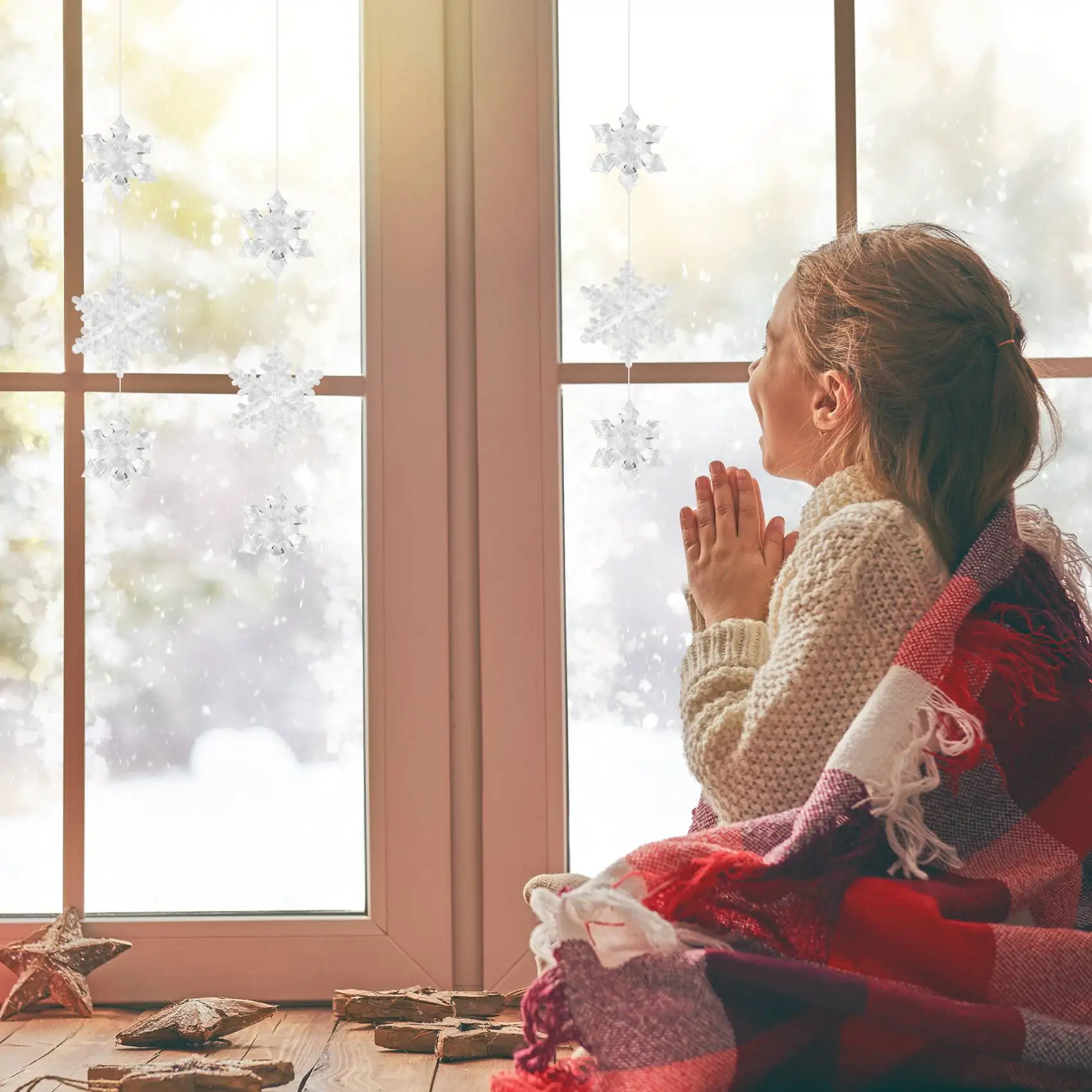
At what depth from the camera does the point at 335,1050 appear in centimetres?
122

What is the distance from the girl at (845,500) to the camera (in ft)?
3.16

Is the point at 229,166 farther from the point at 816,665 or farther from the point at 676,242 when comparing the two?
the point at 816,665

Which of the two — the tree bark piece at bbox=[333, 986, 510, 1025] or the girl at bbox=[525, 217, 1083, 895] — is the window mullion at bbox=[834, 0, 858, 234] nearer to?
the girl at bbox=[525, 217, 1083, 895]

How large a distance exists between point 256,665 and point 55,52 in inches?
32.6

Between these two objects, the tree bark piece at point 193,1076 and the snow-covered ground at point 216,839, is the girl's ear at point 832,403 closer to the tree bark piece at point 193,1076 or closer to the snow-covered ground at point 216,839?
the snow-covered ground at point 216,839

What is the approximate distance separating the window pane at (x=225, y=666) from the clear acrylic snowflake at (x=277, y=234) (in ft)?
0.62

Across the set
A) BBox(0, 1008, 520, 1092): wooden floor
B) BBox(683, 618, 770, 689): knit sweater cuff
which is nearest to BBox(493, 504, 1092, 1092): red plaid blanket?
BBox(683, 618, 770, 689): knit sweater cuff

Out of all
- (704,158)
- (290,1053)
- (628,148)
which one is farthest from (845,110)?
(290,1053)

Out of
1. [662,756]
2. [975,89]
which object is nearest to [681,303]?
[975,89]

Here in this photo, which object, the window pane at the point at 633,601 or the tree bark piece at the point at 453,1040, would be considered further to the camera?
the window pane at the point at 633,601

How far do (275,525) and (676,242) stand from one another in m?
0.63

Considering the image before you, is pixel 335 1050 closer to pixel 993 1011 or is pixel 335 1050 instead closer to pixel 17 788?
pixel 17 788

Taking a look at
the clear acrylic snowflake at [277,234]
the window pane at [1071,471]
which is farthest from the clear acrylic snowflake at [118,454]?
the window pane at [1071,471]

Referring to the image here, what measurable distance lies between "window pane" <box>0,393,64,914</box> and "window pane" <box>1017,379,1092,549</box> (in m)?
1.26
